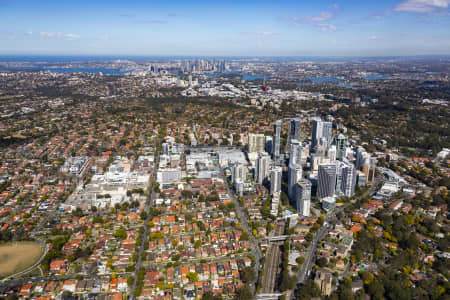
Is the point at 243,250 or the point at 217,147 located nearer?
the point at 243,250

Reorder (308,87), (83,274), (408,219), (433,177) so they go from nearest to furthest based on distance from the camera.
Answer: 1. (83,274)
2. (408,219)
3. (433,177)
4. (308,87)

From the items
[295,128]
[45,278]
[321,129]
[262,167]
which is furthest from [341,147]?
[45,278]

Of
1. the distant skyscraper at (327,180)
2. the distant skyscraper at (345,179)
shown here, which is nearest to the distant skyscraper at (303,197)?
the distant skyscraper at (327,180)

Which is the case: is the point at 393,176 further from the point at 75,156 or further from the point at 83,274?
the point at 75,156

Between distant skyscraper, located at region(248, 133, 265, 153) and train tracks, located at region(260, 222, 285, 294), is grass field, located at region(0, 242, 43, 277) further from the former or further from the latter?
distant skyscraper, located at region(248, 133, 265, 153)

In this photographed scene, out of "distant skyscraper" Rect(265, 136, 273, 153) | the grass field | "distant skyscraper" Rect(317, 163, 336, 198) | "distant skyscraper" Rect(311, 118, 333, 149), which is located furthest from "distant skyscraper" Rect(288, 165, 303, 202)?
the grass field

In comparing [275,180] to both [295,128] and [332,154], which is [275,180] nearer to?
[332,154]

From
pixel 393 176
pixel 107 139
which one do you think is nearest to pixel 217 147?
pixel 107 139
